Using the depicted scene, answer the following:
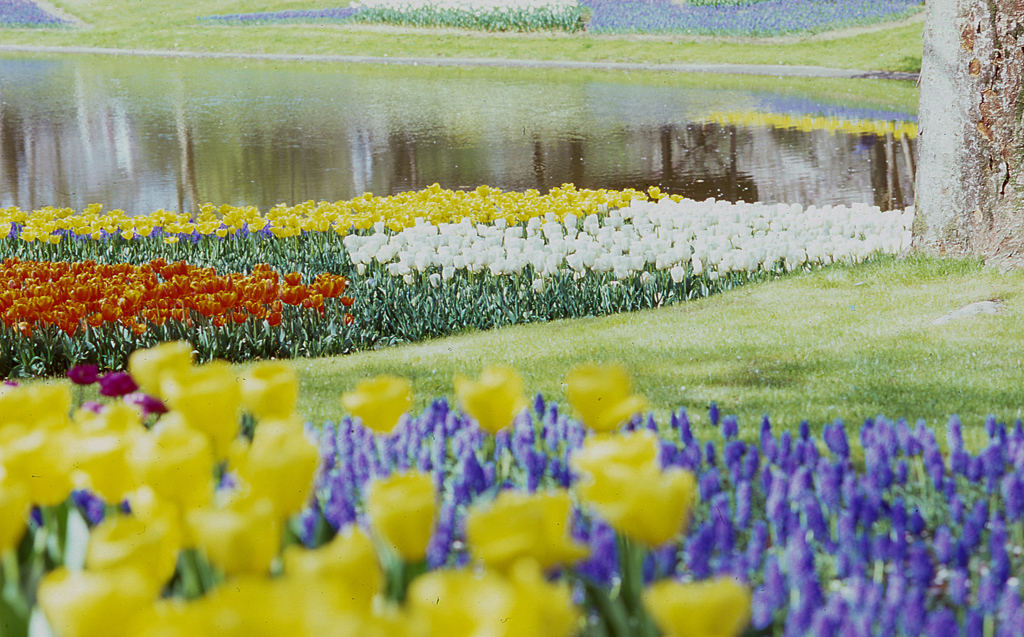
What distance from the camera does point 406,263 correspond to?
7.09 m

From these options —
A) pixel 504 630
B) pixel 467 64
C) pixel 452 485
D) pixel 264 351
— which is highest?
pixel 467 64

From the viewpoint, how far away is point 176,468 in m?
1.45

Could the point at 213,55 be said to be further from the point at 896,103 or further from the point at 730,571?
the point at 730,571

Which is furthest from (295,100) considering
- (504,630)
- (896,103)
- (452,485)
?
(504,630)

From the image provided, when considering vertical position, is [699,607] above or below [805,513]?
above

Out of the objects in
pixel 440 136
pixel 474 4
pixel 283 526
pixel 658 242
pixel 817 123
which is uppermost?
pixel 474 4

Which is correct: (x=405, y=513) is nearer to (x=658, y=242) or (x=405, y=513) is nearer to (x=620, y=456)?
(x=620, y=456)

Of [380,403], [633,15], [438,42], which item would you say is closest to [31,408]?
[380,403]

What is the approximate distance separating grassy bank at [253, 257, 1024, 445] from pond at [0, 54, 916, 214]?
215 inches

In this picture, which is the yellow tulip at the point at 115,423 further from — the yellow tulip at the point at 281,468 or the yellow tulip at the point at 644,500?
the yellow tulip at the point at 644,500

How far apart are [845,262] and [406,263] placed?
3.25m

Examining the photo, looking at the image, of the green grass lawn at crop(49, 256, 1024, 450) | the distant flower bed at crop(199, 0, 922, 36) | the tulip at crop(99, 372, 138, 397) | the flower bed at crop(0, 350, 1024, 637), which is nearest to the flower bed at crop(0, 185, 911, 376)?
the green grass lawn at crop(49, 256, 1024, 450)

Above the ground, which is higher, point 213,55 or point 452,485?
point 213,55

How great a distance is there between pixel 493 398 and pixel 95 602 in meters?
0.92
